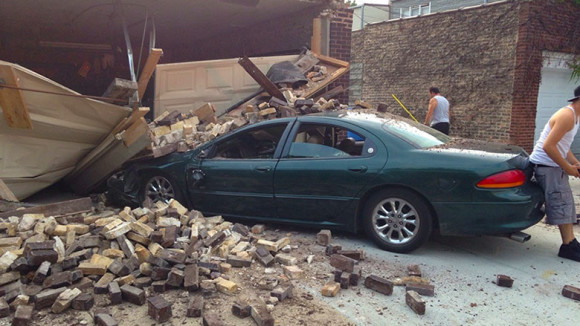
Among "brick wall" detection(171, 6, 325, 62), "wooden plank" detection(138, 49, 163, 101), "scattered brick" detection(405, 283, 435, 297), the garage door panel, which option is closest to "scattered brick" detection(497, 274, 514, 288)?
"scattered brick" detection(405, 283, 435, 297)

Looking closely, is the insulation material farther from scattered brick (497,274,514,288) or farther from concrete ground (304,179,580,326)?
scattered brick (497,274,514,288)

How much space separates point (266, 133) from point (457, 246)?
8.58ft

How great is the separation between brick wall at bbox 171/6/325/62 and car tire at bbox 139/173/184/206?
5.30 metres

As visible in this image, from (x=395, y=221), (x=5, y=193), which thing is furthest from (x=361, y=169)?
(x=5, y=193)

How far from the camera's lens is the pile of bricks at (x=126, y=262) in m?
3.44

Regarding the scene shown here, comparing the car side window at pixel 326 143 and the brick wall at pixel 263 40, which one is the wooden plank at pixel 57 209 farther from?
the brick wall at pixel 263 40

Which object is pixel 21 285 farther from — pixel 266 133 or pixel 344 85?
pixel 344 85

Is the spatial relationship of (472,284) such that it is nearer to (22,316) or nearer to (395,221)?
(395,221)

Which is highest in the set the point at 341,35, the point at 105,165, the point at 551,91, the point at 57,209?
the point at 341,35

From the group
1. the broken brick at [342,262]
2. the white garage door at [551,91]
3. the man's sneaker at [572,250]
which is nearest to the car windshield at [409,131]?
the broken brick at [342,262]

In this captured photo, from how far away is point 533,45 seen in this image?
11391mm

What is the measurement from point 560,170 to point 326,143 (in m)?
2.42

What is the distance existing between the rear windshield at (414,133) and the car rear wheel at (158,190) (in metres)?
2.82

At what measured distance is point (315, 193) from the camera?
505 cm
